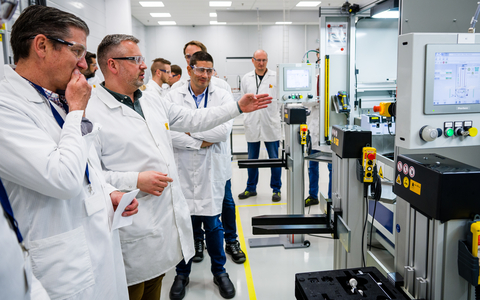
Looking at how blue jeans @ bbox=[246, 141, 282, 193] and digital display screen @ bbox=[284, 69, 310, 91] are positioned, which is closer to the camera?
digital display screen @ bbox=[284, 69, 310, 91]

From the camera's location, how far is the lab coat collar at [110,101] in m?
1.48

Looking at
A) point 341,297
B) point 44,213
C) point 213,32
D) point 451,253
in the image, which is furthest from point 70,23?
point 213,32

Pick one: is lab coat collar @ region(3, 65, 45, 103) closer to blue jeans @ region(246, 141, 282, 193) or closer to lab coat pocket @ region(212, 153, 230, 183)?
lab coat pocket @ region(212, 153, 230, 183)

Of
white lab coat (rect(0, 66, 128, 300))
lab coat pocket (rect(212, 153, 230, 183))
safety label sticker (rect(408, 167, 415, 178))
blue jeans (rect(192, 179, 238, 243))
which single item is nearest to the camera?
white lab coat (rect(0, 66, 128, 300))

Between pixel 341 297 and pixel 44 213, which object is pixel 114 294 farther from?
pixel 341 297

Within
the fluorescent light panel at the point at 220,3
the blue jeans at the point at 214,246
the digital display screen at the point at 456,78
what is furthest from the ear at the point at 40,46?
the fluorescent light panel at the point at 220,3

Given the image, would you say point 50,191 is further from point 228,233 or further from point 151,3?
point 151,3

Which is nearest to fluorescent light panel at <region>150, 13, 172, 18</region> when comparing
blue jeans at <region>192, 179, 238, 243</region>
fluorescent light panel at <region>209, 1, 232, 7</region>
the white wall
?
the white wall

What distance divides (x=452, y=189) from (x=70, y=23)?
1.23 m

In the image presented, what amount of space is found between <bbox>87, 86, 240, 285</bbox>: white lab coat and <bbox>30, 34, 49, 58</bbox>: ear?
0.49m

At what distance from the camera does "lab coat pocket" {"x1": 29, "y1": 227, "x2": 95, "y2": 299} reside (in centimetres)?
93

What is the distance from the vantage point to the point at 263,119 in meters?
4.24

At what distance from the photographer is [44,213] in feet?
3.11

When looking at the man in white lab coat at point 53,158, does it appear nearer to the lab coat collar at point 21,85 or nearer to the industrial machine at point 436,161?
the lab coat collar at point 21,85
